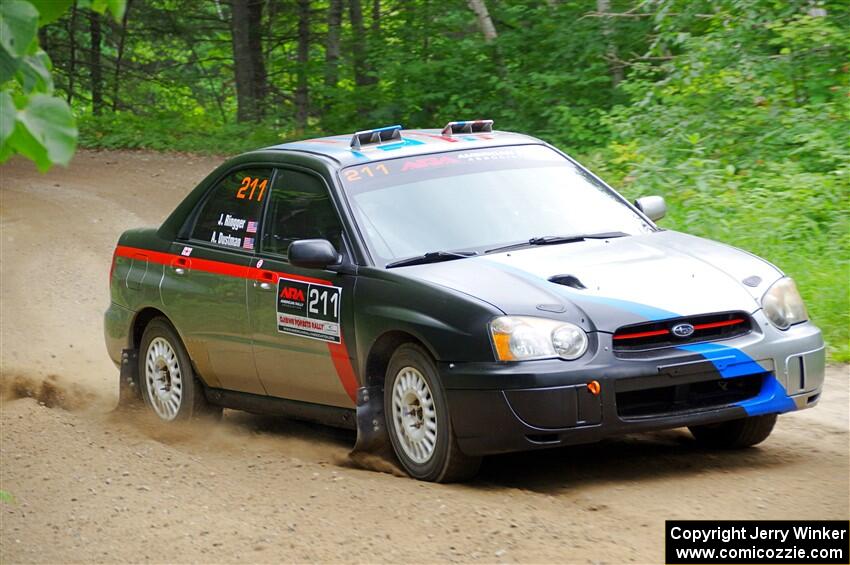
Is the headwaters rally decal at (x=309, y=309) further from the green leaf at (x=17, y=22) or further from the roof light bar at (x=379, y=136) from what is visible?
the green leaf at (x=17, y=22)

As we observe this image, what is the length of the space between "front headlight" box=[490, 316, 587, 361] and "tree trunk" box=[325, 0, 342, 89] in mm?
16717

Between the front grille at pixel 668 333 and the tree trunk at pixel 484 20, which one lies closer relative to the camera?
the front grille at pixel 668 333

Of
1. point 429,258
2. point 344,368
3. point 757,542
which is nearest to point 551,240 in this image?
point 429,258

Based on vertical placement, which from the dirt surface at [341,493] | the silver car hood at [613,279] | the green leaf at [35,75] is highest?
the green leaf at [35,75]

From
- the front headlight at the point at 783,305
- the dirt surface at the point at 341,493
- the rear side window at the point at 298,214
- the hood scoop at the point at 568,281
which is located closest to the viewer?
the dirt surface at the point at 341,493

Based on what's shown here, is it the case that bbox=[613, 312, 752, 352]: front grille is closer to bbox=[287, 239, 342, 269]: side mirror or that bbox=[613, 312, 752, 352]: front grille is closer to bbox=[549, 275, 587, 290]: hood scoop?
bbox=[549, 275, 587, 290]: hood scoop

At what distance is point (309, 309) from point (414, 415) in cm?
100

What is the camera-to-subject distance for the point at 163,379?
8742mm

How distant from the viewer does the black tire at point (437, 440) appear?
6.17m

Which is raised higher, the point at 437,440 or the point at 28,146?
the point at 28,146

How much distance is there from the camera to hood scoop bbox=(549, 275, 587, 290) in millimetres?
6164

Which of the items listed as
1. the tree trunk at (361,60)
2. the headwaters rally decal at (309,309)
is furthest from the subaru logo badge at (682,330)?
the tree trunk at (361,60)

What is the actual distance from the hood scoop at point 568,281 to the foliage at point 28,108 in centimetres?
353

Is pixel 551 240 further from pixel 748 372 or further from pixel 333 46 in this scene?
pixel 333 46
